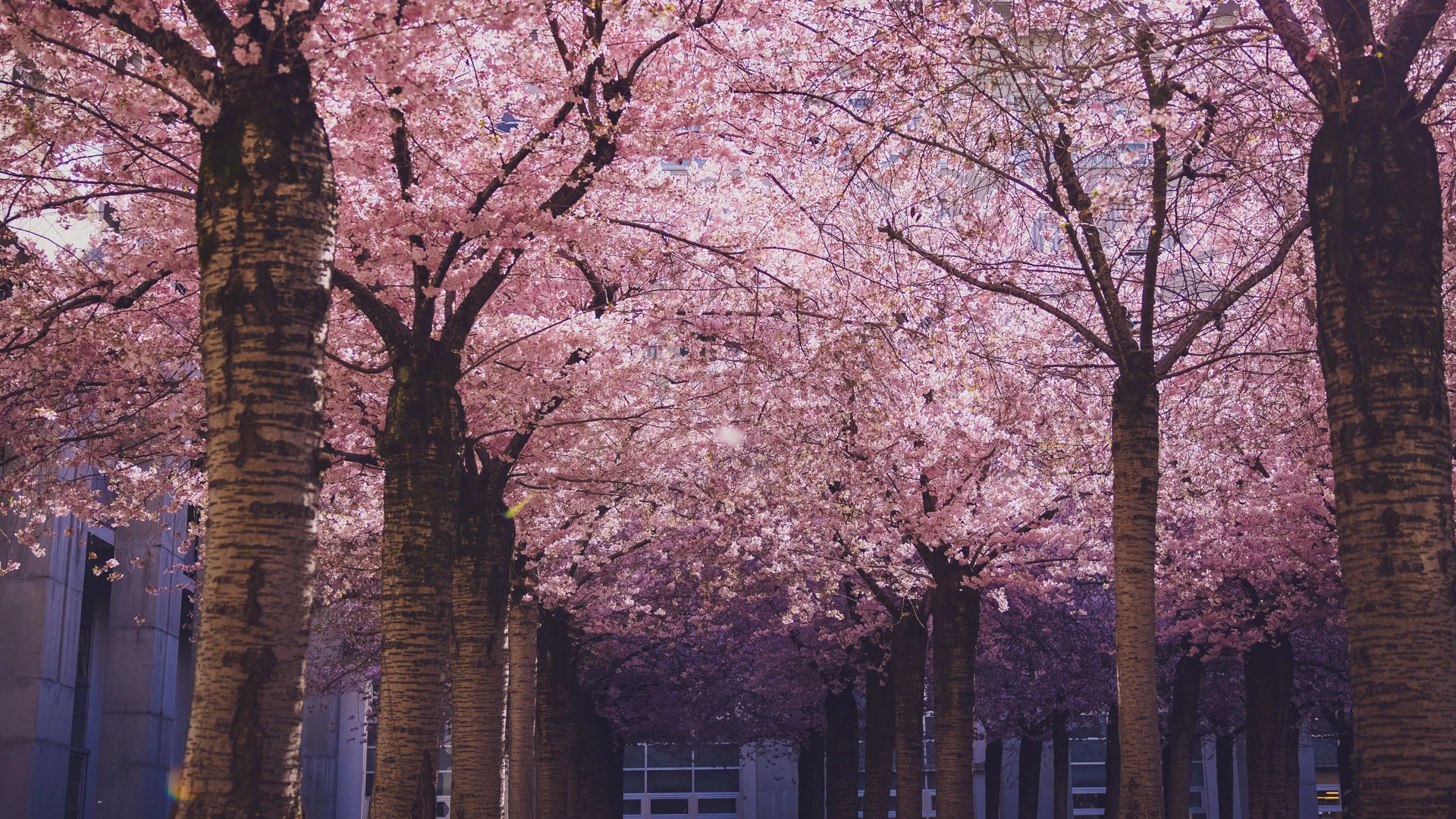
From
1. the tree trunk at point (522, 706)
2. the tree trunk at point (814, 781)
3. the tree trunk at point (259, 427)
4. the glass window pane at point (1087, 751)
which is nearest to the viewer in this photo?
the tree trunk at point (259, 427)

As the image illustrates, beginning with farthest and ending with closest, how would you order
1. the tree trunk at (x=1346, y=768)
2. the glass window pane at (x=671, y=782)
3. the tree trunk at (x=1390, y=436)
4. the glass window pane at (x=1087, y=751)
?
the glass window pane at (x=671, y=782) → the glass window pane at (x=1087, y=751) → the tree trunk at (x=1346, y=768) → the tree trunk at (x=1390, y=436)

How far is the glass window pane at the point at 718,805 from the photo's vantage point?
5484cm

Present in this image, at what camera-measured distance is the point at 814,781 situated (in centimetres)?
4019

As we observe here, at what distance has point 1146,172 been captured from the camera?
12.4 m

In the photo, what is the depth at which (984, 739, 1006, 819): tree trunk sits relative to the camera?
3775cm

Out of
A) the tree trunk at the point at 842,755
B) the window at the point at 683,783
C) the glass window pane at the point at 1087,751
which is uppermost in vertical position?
the tree trunk at the point at 842,755

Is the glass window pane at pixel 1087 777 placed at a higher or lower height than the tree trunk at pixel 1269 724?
lower

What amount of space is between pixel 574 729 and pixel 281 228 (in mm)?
26776

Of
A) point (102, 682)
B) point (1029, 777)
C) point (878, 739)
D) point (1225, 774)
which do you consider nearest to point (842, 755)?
point (878, 739)

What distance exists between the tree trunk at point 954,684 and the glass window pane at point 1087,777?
116ft

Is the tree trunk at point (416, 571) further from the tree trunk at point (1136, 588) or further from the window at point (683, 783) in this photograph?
the window at point (683, 783)

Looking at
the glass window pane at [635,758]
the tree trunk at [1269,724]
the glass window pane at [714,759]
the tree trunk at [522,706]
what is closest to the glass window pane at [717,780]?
the glass window pane at [714,759]

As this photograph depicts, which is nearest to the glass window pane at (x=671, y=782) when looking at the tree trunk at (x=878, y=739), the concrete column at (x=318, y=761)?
the concrete column at (x=318, y=761)

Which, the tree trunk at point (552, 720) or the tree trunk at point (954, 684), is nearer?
the tree trunk at point (954, 684)
